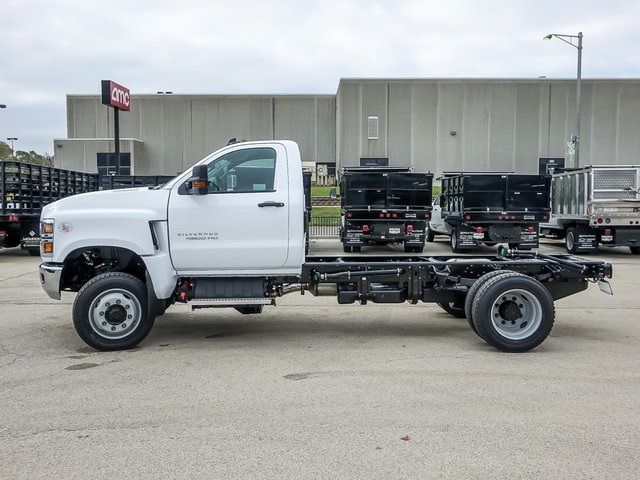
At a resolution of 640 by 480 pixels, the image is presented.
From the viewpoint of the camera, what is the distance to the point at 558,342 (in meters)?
7.67

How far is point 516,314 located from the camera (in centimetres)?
713

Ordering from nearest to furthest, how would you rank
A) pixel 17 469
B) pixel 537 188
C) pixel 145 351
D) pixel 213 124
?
pixel 17 469 → pixel 145 351 → pixel 537 188 → pixel 213 124

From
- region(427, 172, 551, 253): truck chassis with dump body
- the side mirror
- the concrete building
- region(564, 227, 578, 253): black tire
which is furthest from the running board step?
the concrete building

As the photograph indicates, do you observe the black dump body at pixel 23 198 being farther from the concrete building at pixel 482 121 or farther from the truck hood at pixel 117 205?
the concrete building at pixel 482 121

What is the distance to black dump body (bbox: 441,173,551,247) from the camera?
18672 millimetres

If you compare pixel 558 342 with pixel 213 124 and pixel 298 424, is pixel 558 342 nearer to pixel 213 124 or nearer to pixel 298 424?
pixel 298 424

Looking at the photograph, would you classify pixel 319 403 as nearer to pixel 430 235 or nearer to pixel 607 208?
pixel 607 208

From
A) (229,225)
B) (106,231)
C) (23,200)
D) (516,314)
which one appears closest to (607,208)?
(516,314)

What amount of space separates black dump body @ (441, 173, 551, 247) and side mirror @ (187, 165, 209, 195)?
12.9m

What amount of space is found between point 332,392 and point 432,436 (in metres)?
1.25

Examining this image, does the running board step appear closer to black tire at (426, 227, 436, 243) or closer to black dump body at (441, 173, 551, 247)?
black dump body at (441, 173, 551, 247)

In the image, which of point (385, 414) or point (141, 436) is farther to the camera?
point (385, 414)

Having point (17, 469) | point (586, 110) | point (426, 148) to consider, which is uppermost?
point (586, 110)

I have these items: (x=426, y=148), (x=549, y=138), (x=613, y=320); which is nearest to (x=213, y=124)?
(x=426, y=148)
